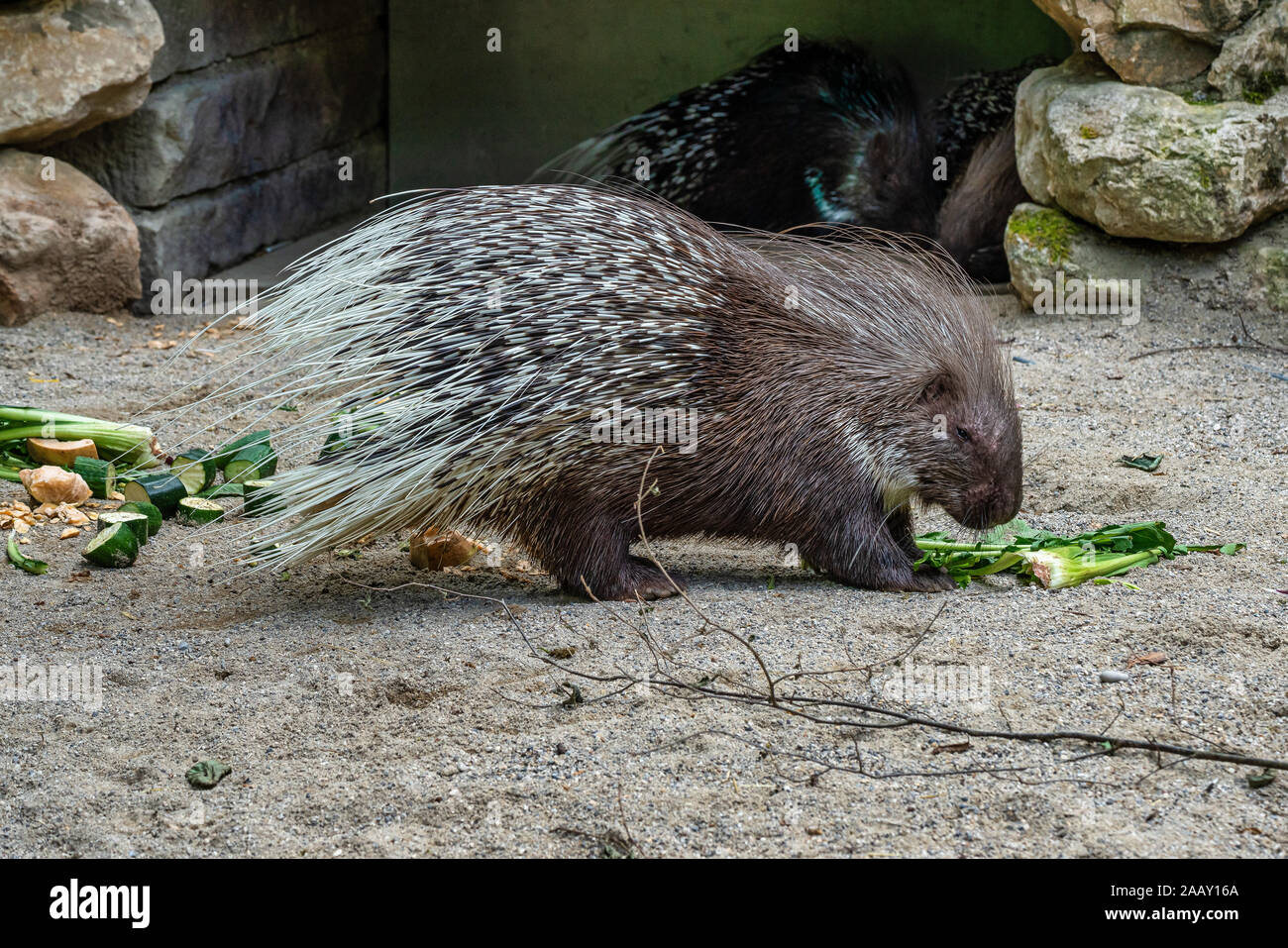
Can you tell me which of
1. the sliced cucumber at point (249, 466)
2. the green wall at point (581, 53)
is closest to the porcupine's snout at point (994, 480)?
the sliced cucumber at point (249, 466)

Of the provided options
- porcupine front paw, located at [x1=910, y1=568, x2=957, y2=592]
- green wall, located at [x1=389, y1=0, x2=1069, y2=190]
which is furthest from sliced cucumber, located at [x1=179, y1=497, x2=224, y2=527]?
green wall, located at [x1=389, y1=0, x2=1069, y2=190]

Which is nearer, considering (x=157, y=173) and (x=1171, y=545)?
(x=1171, y=545)

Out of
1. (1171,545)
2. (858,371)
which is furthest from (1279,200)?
(858,371)

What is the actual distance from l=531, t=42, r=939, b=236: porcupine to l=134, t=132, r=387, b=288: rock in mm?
1499

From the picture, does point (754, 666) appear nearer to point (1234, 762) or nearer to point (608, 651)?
point (608, 651)

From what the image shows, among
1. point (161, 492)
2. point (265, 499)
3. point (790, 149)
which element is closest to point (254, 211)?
point (790, 149)

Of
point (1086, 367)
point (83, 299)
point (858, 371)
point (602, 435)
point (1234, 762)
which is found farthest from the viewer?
point (83, 299)

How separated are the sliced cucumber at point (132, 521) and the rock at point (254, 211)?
2.83 meters

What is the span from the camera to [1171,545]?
333cm

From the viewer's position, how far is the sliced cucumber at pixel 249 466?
12.9 feet

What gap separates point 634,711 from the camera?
2.56 metres

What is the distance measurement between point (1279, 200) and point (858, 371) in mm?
3001

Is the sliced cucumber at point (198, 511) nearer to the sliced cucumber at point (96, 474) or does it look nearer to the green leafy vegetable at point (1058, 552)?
the sliced cucumber at point (96, 474)

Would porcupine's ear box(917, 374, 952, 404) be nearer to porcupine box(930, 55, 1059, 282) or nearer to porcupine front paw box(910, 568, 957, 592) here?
porcupine front paw box(910, 568, 957, 592)
